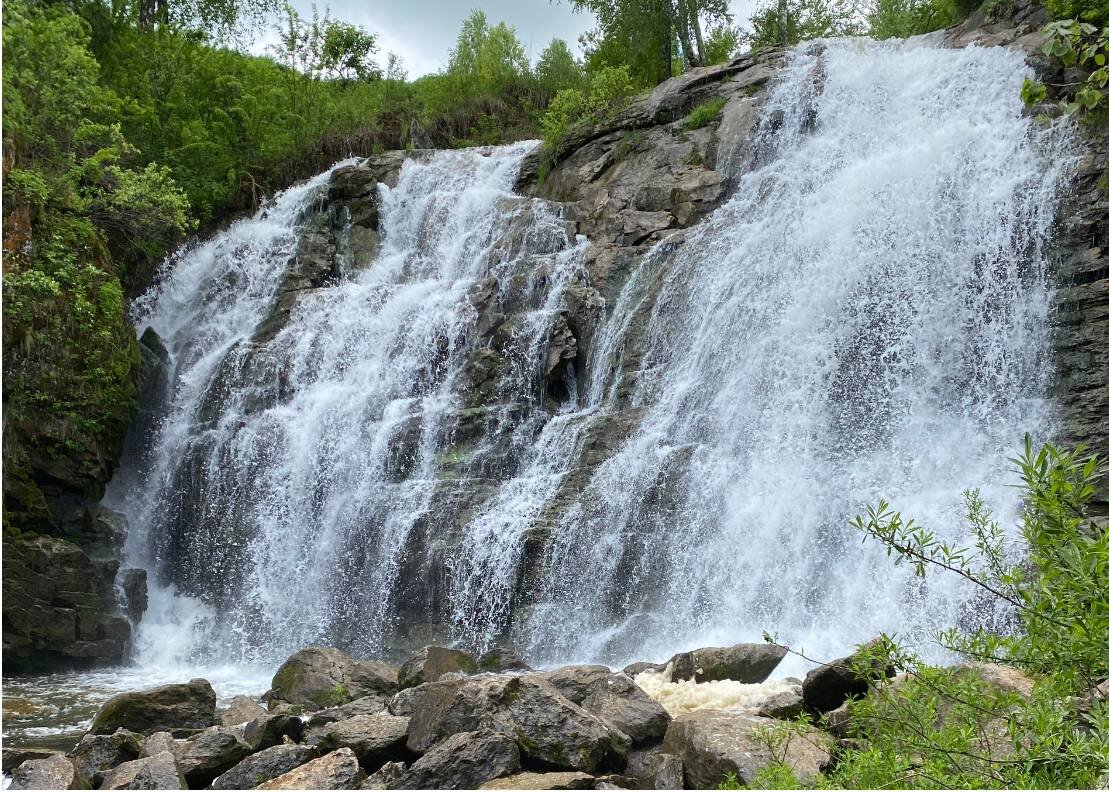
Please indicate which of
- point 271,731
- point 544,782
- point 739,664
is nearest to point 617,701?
point 544,782

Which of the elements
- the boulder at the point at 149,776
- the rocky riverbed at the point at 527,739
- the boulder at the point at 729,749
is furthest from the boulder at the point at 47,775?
the boulder at the point at 729,749

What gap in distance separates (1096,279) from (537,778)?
409 inches

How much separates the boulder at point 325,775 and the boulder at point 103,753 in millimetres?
1933

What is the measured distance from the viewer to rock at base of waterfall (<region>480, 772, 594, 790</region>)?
543 centimetres

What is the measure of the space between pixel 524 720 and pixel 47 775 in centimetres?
401

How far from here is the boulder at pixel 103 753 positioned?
7.25m

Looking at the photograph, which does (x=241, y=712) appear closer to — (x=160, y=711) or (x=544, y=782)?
(x=160, y=711)

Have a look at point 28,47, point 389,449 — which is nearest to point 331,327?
point 389,449

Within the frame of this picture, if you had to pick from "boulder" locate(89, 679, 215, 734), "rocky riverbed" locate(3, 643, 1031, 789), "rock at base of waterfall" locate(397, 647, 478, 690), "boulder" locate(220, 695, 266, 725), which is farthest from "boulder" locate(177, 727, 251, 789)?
"rock at base of waterfall" locate(397, 647, 478, 690)

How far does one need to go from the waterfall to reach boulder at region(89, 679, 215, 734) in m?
4.08

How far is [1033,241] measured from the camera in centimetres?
1245

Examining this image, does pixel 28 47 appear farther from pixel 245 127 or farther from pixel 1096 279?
pixel 1096 279

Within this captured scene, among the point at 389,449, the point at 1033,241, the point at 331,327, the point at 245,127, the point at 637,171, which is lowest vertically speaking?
the point at 389,449

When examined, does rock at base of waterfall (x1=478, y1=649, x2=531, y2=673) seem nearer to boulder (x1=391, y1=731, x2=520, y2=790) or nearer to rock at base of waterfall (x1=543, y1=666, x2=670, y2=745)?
rock at base of waterfall (x1=543, y1=666, x2=670, y2=745)
